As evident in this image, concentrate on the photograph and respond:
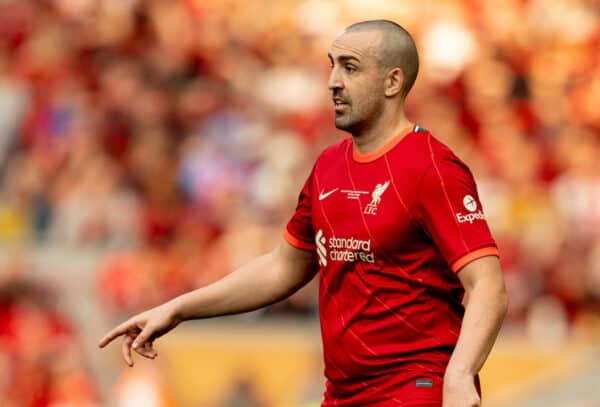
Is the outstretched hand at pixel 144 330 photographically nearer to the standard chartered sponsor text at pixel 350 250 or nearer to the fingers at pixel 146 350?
the fingers at pixel 146 350

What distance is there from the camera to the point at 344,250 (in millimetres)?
4902

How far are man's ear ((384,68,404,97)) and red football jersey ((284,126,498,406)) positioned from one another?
14 centimetres

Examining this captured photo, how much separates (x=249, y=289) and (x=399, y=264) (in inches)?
30.5

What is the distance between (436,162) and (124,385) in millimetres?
6736

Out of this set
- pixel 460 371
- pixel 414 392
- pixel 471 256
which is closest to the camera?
pixel 460 371

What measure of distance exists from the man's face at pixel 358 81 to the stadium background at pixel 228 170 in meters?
6.19

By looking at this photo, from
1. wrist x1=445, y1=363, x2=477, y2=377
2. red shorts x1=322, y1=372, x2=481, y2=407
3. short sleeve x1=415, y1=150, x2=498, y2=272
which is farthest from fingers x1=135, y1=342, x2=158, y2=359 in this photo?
wrist x1=445, y1=363, x2=477, y2=377

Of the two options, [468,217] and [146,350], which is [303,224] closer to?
[146,350]

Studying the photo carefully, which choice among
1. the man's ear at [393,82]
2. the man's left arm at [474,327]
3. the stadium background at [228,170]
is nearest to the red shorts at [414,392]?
the man's left arm at [474,327]

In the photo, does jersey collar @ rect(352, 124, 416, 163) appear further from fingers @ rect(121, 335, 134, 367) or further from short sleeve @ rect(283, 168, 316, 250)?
fingers @ rect(121, 335, 134, 367)

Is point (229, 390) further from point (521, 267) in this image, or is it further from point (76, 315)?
point (521, 267)

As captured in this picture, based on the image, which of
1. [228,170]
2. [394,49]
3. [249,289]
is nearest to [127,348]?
[249,289]

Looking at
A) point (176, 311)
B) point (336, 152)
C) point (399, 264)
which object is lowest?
point (176, 311)

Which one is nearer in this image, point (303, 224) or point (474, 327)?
point (474, 327)
